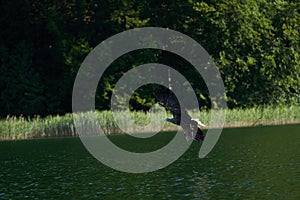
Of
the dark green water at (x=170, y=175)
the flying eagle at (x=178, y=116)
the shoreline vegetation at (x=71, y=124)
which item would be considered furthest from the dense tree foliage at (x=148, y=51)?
the flying eagle at (x=178, y=116)

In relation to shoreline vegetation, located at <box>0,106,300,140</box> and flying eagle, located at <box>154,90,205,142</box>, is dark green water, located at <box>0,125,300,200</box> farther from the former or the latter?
shoreline vegetation, located at <box>0,106,300,140</box>

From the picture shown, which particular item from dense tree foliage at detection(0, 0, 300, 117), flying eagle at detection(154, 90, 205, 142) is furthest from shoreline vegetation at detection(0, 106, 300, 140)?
flying eagle at detection(154, 90, 205, 142)

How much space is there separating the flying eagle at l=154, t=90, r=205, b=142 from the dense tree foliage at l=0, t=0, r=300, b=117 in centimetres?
2109

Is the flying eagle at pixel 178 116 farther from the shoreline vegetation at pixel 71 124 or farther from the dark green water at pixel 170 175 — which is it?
the shoreline vegetation at pixel 71 124

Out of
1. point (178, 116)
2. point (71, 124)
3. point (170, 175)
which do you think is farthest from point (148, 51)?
point (178, 116)

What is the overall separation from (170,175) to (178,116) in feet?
6.12

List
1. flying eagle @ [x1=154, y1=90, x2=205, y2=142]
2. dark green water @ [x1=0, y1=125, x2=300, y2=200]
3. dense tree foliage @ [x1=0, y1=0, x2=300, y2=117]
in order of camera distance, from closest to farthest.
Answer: dark green water @ [x1=0, y1=125, x2=300, y2=200], flying eagle @ [x1=154, y1=90, x2=205, y2=142], dense tree foliage @ [x1=0, y1=0, x2=300, y2=117]

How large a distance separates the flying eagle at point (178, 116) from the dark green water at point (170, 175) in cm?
112

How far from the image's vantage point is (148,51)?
3988 centimetres

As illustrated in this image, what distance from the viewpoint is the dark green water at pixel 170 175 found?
1631 centimetres

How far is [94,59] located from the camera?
39.9 m

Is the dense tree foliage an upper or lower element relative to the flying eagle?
upper

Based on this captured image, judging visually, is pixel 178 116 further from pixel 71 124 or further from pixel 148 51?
pixel 148 51

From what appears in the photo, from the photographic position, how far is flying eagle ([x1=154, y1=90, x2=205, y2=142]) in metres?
17.7
